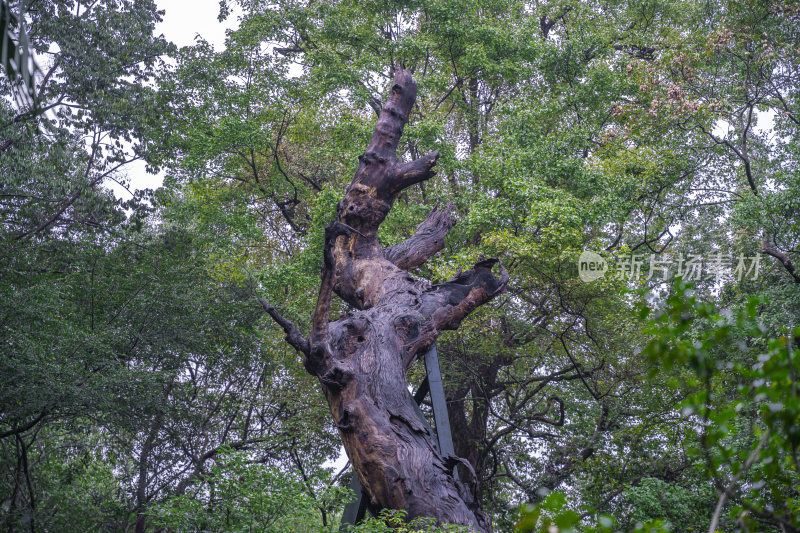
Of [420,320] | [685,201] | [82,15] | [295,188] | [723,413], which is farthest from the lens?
[295,188]

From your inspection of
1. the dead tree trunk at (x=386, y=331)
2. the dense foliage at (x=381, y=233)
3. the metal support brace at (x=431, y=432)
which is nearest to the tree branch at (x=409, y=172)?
the dead tree trunk at (x=386, y=331)

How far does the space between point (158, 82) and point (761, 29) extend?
1040 cm

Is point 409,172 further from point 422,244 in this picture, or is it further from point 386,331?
point 386,331

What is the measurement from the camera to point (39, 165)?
9.77 m

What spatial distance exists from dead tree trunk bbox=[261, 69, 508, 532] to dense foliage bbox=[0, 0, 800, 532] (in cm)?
277

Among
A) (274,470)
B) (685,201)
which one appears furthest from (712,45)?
(274,470)

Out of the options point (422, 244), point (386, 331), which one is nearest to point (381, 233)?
point (422, 244)

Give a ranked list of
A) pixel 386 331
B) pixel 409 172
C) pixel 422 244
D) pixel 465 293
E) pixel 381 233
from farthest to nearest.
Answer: pixel 381 233 → pixel 422 244 → pixel 409 172 → pixel 465 293 → pixel 386 331

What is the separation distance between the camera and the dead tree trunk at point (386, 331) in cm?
514

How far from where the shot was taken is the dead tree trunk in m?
5.14

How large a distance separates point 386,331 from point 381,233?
5.04 meters

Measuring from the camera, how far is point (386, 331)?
19.5 ft

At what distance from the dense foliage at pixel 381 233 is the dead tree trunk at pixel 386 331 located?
2.77 metres

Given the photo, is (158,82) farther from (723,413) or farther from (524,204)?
(723,413)
